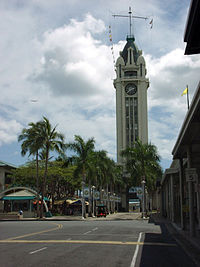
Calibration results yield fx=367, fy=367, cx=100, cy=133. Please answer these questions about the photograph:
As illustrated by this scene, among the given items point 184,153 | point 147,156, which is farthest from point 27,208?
point 184,153

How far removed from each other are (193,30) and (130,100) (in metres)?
107

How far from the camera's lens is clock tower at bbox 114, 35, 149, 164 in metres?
114

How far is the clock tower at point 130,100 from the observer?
114 metres

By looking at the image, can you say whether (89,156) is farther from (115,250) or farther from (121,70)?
(121,70)

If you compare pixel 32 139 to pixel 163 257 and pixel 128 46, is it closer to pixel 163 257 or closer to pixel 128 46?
pixel 163 257

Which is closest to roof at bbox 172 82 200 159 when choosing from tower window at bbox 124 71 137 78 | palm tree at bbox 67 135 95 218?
palm tree at bbox 67 135 95 218

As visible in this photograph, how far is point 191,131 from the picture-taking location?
17875 millimetres

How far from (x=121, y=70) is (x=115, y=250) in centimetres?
10910

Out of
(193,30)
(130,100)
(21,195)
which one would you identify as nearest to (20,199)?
(21,195)

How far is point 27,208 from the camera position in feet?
205

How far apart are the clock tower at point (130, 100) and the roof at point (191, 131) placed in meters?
88.7

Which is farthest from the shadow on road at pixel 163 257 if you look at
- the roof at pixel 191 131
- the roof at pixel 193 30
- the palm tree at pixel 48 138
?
the palm tree at pixel 48 138

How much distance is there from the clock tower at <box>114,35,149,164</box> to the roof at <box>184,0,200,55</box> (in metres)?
99.9

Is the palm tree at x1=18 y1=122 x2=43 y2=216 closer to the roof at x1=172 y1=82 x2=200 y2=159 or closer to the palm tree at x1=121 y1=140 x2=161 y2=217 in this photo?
the palm tree at x1=121 y1=140 x2=161 y2=217
